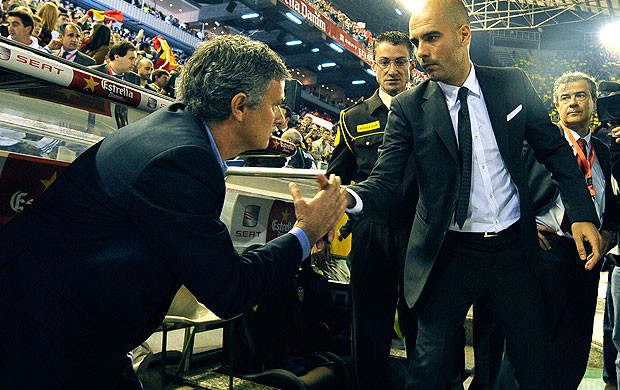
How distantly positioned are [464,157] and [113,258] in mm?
1229

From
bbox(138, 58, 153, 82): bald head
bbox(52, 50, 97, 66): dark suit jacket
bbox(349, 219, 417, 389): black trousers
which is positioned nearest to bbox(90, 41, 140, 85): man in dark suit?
bbox(52, 50, 97, 66): dark suit jacket

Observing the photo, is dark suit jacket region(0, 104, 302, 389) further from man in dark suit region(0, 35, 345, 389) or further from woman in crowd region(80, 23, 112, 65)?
woman in crowd region(80, 23, 112, 65)

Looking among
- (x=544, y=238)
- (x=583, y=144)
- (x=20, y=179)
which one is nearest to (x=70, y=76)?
(x=20, y=179)

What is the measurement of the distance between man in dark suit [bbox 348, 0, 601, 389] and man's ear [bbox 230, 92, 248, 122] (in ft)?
2.00

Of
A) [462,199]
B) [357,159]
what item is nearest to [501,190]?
[462,199]

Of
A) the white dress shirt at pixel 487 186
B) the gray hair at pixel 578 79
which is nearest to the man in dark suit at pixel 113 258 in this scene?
the white dress shirt at pixel 487 186

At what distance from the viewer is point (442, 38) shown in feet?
6.53

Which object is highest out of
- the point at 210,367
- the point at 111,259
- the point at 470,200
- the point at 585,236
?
the point at 470,200

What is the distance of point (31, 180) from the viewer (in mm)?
2014

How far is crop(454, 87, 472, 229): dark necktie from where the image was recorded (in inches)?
74.8

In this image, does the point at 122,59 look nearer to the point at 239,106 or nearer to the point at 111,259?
the point at 239,106

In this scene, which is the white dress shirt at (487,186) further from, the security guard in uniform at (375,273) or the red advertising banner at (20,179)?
the red advertising banner at (20,179)

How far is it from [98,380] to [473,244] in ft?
4.15

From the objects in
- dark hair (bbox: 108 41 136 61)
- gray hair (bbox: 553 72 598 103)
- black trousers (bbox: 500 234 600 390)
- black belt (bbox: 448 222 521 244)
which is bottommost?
black trousers (bbox: 500 234 600 390)
